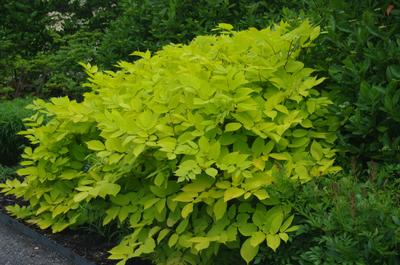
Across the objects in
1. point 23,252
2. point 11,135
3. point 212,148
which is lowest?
point 11,135

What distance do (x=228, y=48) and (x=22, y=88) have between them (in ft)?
21.1

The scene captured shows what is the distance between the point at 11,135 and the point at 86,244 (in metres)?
2.59

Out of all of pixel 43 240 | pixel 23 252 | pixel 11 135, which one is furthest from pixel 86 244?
pixel 11 135

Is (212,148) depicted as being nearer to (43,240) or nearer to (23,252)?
(43,240)

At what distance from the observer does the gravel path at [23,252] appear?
4.15 metres

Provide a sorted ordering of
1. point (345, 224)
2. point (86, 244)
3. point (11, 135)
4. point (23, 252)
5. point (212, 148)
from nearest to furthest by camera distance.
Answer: point (345, 224), point (212, 148), point (86, 244), point (23, 252), point (11, 135)

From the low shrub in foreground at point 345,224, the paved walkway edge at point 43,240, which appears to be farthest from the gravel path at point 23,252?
the low shrub in foreground at point 345,224

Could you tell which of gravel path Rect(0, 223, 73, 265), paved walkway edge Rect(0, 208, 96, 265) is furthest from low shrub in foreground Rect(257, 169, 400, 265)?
gravel path Rect(0, 223, 73, 265)

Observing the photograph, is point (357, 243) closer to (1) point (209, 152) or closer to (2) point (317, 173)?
(2) point (317, 173)

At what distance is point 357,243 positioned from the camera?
8.54 ft

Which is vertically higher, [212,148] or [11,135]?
[212,148]

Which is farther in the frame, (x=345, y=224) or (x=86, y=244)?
(x=86, y=244)

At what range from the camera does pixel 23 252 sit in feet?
14.2

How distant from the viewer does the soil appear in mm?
3932
